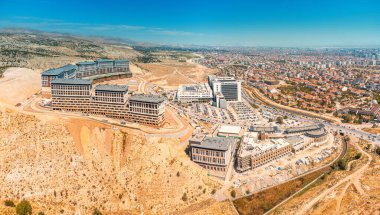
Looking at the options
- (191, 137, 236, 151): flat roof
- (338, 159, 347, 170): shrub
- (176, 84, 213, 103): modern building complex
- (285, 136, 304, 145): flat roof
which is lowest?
(338, 159, 347, 170): shrub

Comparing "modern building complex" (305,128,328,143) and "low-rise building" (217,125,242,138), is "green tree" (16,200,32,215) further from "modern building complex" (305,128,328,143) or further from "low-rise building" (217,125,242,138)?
"modern building complex" (305,128,328,143)

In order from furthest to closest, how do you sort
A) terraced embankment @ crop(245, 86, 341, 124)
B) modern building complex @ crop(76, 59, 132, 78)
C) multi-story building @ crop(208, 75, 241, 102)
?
multi-story building @ crop(208, 75, 241, 102) < modern building complex @ crop(76, 59, 132, 78) < terraced embankment @ crop(245, 86, 341, 124)

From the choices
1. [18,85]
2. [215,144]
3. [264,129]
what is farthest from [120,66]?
[215,144]

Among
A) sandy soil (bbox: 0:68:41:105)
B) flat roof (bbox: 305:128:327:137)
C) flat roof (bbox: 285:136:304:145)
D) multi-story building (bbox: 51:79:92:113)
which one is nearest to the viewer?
flat roof (bbox: 285:136:304:145)

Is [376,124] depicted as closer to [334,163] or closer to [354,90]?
[334,163]

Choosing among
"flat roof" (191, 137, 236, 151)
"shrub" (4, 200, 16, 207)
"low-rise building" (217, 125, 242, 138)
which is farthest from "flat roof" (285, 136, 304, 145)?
"shrub" (4, 200, 16, 207)

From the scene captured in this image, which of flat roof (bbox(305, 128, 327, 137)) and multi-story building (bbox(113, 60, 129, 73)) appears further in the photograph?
multi-story building (bbox(113, 60, 129, 73))

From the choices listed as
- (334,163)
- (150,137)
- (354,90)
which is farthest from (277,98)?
(150,137)
